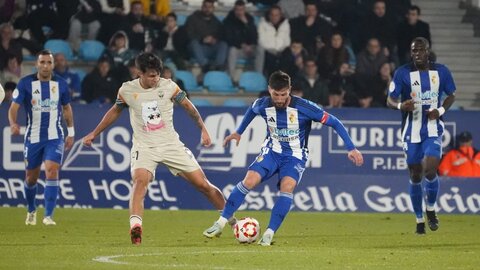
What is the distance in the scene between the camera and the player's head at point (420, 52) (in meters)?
14.7

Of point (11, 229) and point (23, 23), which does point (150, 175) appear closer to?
point (11, 229)

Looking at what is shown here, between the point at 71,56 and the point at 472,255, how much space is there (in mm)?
12363

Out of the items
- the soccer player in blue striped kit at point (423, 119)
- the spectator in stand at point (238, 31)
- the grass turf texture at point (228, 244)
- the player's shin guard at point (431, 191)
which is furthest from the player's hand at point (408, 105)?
the spectator in stand at point (238, 31)

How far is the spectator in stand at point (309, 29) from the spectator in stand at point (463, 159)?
3852 millimetres

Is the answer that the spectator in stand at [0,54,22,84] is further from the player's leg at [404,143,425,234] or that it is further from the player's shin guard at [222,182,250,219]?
the player's shin guard at [222,182,250,219]

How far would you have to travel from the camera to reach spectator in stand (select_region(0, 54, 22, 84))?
2189 centimetres

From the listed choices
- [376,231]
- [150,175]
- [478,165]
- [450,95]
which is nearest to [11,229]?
[150,175]

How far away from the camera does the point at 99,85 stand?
21578 millimetres

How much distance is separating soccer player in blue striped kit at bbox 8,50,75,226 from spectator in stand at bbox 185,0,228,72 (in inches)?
267

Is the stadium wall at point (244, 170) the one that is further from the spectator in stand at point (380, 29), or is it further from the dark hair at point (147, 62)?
the dark hair at point (147, 62)

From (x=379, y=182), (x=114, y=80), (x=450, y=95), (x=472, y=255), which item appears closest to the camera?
(x=472, y=255)

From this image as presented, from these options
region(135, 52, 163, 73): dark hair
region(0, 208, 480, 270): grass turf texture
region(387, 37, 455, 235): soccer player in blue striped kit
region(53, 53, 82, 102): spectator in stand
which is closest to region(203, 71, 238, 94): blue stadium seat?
region(53, 53, 82, 102): spectator in stand

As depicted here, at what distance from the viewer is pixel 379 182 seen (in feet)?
65.3

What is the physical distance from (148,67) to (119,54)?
9554 millimetres
